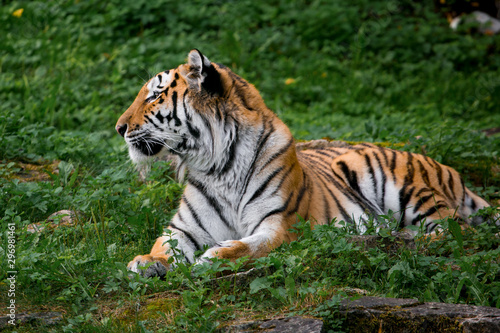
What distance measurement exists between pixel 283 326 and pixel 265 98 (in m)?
6.17

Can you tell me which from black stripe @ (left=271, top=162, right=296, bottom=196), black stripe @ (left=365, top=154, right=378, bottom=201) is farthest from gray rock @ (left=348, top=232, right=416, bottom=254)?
black stripe @ (left=365, top=154, right=378, bottom=201)

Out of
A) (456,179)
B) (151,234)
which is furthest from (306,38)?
(151,234)

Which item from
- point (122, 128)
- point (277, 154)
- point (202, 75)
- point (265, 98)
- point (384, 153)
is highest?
point (202, 75)

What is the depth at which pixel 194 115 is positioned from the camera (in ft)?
11.6

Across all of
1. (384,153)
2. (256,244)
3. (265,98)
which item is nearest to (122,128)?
(256,244)

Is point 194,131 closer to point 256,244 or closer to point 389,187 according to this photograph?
point 256,244

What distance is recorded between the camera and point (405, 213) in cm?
426

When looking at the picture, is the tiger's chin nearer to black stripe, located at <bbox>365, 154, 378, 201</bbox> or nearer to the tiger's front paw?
the tiger's front paw

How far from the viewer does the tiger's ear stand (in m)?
3.47

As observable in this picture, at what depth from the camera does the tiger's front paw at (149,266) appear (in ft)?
9.98

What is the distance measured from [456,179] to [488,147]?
3.37 feet

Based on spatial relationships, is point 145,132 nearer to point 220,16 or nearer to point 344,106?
point 344,106

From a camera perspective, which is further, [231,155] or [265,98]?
[265,98]

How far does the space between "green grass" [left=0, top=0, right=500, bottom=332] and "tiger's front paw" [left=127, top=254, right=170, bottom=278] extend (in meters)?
0.11
